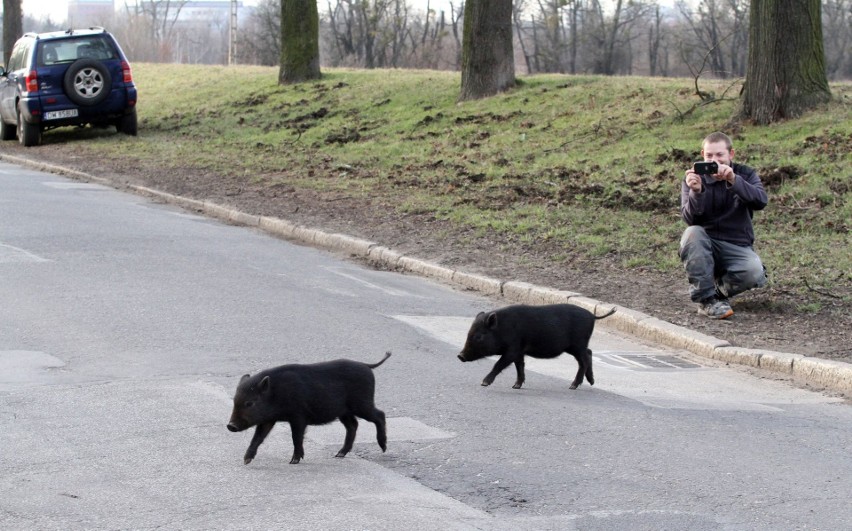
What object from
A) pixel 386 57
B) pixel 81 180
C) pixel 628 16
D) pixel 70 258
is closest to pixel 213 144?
pixel 81 180

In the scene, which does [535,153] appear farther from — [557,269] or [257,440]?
[257,440]

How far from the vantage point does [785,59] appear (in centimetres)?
1566

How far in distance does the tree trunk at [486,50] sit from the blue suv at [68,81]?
710 cm

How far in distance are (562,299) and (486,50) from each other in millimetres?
12901

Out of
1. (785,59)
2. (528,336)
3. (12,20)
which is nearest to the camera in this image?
(528,336)

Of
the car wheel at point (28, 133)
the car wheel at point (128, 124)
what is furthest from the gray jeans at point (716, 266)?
the car wheel at point (28, 133)

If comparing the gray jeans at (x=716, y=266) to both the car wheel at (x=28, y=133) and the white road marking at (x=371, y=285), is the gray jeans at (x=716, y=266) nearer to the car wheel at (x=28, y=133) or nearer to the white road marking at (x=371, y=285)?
the white road marking at (x=371, y=285)

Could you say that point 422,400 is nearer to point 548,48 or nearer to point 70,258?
point 70,258

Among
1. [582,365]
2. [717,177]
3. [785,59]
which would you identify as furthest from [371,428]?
[785,59]

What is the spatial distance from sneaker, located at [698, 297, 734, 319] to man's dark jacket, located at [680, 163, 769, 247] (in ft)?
2.04

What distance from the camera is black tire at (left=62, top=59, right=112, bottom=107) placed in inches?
875

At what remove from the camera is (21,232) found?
12.5 m

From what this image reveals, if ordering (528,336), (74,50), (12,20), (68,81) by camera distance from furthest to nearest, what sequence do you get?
(12,20)
(74,50)
(68,81)
(528,336)

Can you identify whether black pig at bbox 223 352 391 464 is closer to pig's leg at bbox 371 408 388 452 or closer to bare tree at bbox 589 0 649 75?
pig's leg at bbox 371 408 388 452
